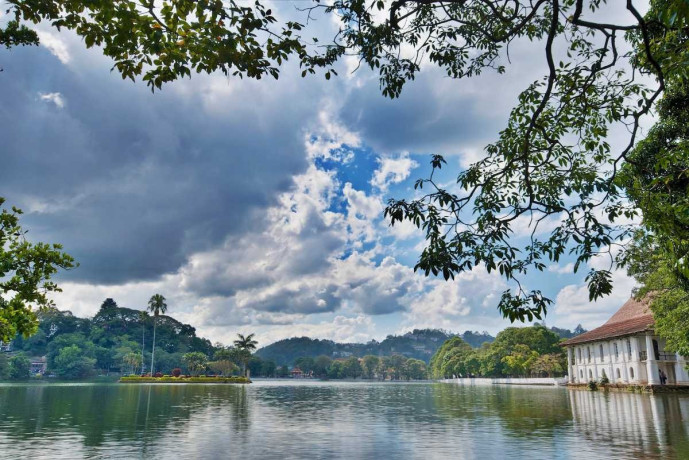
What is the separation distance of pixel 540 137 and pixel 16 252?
1313 cm

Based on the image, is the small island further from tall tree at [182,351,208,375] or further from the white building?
the white building

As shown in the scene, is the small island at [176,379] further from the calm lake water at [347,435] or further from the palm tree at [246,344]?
the calm lake water at [347,435]

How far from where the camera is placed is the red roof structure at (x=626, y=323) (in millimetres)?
51787

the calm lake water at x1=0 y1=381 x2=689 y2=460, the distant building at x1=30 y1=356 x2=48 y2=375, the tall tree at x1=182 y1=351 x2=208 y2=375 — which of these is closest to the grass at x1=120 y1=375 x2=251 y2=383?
the tall tree at x1=182 y1=351 x2=208 y2=375

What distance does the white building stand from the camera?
1959 inches

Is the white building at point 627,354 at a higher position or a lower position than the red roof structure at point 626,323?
lower

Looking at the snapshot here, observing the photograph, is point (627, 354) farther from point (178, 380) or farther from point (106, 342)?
point (106, 342)

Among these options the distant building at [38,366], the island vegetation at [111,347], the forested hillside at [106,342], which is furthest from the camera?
the distant building at [38,366]

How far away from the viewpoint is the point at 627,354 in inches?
2110

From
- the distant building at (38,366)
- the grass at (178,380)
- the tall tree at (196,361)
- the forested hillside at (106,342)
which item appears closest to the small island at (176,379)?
the grass at (178,380)

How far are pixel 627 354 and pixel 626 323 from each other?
19.3 feet

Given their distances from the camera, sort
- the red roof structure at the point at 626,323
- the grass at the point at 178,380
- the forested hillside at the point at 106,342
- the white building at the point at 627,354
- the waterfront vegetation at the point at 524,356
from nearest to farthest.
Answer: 1. the white building at the point at 627,354
2. the red roof structure at the point at 626,323
3. the waterfront vegetation at the point at 524,356
4. the grass at the point at 178,380
5. the forested hillside at the point at 106,342

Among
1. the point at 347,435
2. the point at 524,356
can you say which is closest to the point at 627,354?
the point at 524,356

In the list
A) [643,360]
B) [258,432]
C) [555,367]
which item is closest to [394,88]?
[258,432]
